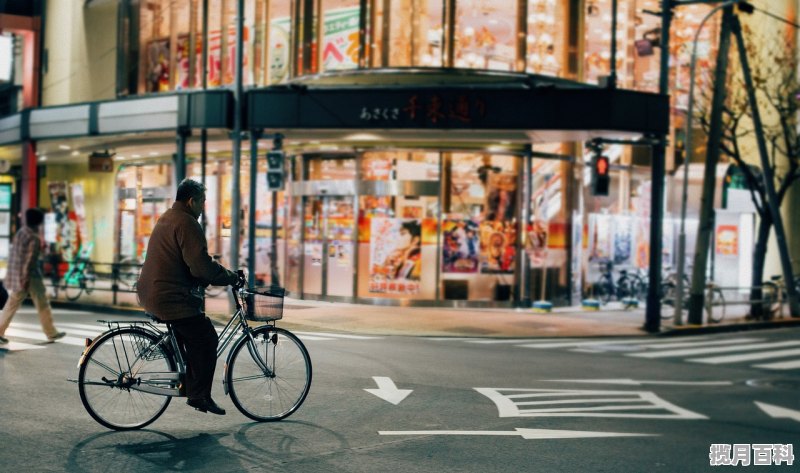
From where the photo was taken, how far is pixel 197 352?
24.7 feet

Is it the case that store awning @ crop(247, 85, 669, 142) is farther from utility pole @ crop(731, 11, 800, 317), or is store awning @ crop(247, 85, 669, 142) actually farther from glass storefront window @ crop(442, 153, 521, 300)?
utility pole @ crop(731, 11, 800, 317)

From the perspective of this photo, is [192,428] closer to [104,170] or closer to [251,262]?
[251,262]

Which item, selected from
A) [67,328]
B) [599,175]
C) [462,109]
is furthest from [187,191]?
[462,109]

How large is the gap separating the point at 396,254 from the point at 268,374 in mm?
15159

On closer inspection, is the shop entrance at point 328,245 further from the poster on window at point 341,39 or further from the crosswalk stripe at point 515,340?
the crosswalk stripe at point 515,340

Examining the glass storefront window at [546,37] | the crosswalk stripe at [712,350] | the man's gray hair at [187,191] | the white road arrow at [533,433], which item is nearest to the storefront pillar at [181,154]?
the glass storefront window at [546,37]

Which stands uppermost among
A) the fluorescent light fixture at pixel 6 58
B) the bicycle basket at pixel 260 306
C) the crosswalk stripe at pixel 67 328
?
the fluorescent light fixture at pixel 6 58

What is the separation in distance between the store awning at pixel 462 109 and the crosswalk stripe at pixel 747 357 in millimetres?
6429

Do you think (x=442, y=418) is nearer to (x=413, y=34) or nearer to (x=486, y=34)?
(x=413, y=34)

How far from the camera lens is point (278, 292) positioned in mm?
8367

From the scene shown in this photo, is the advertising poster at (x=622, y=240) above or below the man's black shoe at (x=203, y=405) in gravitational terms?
above

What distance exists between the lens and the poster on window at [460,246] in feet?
75.7

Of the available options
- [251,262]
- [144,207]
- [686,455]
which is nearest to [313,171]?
[251,262]

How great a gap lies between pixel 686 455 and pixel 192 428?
4060mm
